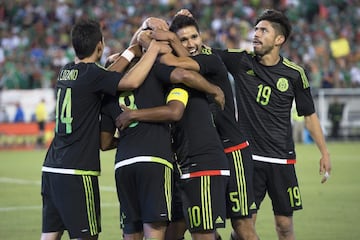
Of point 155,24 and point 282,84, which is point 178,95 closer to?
point 155,24

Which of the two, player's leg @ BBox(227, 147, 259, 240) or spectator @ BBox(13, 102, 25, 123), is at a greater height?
spectator @ BBox(13, 102, 25, 123)

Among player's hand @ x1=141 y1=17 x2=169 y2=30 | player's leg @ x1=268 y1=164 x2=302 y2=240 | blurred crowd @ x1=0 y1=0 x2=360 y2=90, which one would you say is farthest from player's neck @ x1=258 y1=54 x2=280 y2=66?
blurred crowd @ x1=0 y1=0 x2=360 y2=90

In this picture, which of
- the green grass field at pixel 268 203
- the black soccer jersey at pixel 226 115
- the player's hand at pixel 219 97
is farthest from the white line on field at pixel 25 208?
the player's hand at pixel 219 97

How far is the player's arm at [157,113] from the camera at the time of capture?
7.37 m

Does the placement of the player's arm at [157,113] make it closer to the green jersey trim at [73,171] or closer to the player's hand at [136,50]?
the green jersey trim at [73,171]

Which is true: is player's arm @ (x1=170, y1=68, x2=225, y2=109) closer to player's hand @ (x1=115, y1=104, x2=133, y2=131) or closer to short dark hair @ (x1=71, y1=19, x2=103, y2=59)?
player's hand @ (x1=115, y1=104, x2=133, y2=131)

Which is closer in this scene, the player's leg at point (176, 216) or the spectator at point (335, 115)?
the player's leg at point (176, 216)

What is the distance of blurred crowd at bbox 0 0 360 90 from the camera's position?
31734 millimetres

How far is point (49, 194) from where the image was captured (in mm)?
7809

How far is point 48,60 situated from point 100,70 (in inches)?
982

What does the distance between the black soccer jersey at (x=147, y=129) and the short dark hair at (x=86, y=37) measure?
49 cm

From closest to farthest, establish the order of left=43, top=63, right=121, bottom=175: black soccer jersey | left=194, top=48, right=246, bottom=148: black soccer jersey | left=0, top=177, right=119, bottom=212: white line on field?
1. left=43, top=63, right=121, bottom=175: black soccer jersey
2. left=194, top=48, right=246, bottom=148: black soccer jersey
3. left=0, top=177, right=119, bottom=212: white line on field

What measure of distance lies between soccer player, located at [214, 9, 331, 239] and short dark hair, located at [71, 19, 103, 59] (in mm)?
1762

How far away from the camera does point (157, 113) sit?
290 inches
